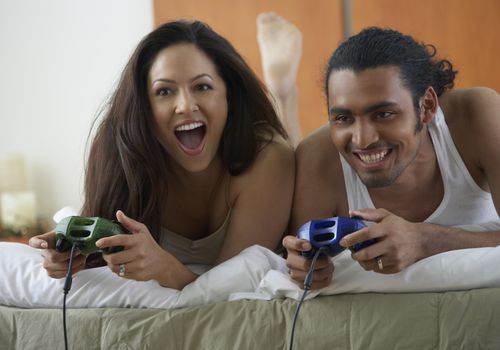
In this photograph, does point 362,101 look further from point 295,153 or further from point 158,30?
point 158,30

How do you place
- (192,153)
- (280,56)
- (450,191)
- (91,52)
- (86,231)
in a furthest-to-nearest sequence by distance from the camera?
(91,52) → (280,56) → (192,153) → (450,191) → (86,231)

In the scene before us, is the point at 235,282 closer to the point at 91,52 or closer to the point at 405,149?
the point at 405,149

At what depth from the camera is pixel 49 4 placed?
369 cm

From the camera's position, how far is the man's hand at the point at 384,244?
92 cm

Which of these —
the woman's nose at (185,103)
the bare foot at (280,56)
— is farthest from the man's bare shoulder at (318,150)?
the bare foot at (280,56)

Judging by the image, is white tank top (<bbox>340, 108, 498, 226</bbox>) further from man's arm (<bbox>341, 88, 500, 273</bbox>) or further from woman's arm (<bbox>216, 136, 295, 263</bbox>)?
woman's arm (<bbox>216, 136, 295, 263</bbox>)

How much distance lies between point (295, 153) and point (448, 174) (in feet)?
0.96

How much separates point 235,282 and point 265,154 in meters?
0.39

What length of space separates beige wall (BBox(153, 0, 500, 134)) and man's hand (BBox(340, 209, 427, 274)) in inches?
82.5

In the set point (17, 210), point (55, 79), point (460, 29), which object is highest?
point (460, 29)

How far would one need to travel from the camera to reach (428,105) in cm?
129

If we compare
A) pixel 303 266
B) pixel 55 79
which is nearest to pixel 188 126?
pixel 303 266

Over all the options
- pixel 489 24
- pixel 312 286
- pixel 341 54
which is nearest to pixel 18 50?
pixel 489 24

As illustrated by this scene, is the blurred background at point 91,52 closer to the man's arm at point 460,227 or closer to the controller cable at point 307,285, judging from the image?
the man's arm at point 460,227
